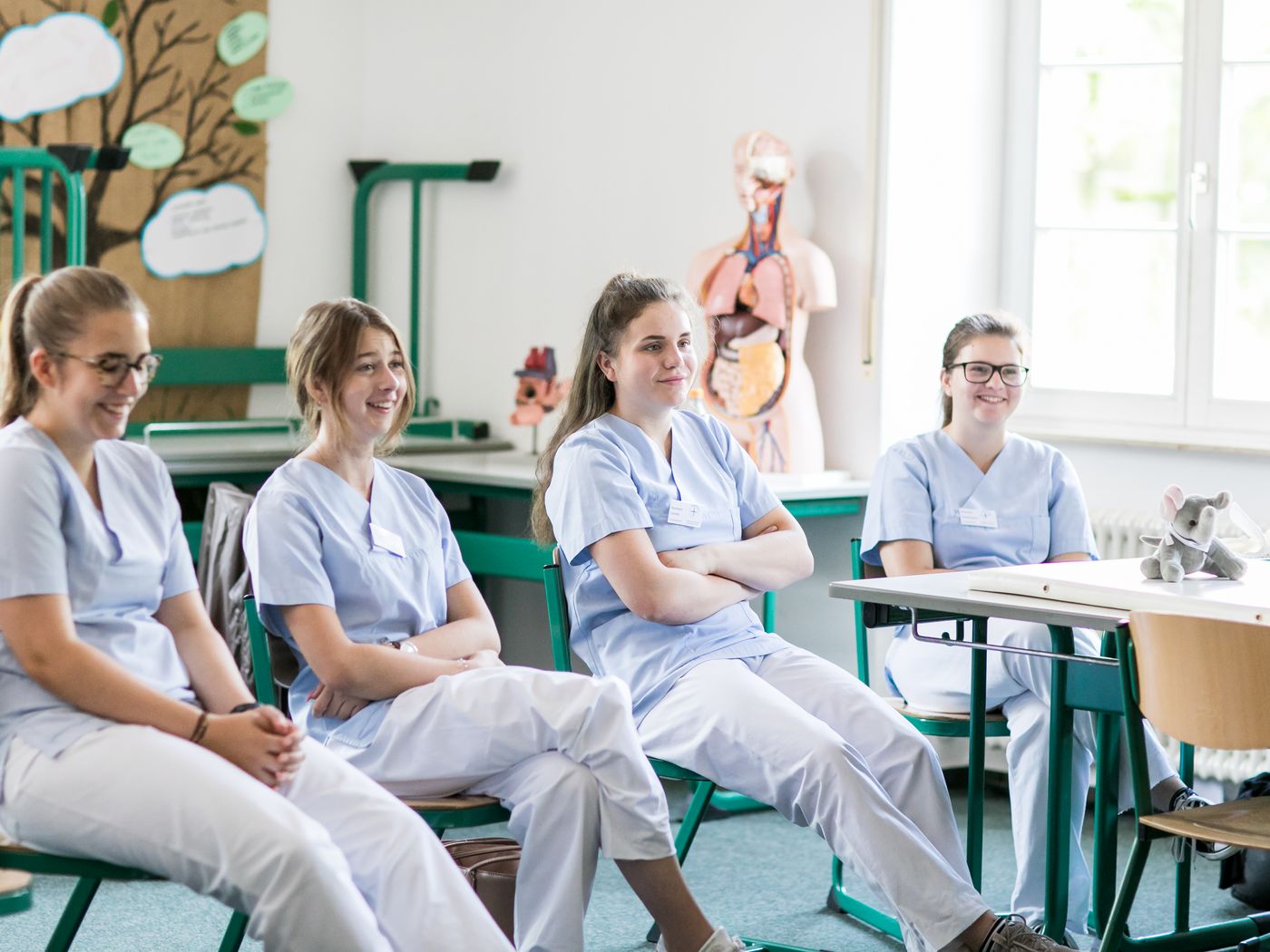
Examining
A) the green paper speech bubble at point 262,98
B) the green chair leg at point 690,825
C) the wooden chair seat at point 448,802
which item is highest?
the green paper speech bubble at point 262,98

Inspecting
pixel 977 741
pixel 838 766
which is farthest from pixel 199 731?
pixel 977 741

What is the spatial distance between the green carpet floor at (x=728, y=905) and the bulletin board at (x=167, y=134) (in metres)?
1.62

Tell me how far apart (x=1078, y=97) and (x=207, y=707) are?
265 cm

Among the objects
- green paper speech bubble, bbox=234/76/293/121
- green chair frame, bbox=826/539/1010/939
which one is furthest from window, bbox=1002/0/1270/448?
green paper speech bubble, bbox=234/76/293/121

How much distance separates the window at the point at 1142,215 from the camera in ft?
12.2

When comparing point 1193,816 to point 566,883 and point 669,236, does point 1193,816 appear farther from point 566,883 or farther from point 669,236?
point 669,236

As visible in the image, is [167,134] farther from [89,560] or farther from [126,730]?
[126,730]

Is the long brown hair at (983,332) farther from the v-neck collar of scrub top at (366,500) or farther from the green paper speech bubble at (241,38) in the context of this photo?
the green paper speech bubble at (241,38)

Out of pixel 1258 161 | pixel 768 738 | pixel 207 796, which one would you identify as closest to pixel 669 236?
pixel 1258 161

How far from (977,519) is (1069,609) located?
2.32 feet

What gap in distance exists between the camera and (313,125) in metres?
4.59

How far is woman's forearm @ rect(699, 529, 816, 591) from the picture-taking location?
104 inches

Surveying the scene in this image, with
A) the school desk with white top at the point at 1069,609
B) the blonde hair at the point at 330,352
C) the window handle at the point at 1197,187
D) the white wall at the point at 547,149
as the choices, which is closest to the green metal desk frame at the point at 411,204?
the white wall at the point at 547,149

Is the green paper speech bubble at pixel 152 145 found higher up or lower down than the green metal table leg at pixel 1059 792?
higher up
